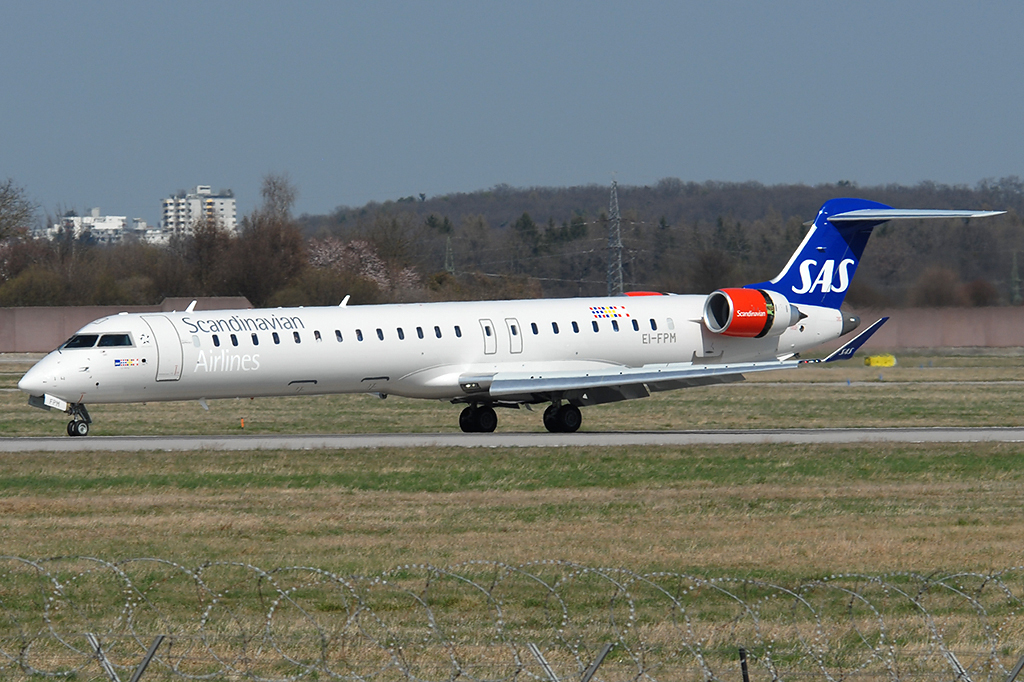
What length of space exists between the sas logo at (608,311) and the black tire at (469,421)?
3535 millimetres

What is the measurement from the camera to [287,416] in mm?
36688

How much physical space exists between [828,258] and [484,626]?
75.4 ft

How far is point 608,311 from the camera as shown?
3070 cm

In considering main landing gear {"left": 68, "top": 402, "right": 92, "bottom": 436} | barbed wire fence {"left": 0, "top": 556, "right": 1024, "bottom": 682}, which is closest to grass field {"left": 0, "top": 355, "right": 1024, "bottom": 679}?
barbed wire fence {"left": 0, "top": 556, "right": 1024, "bottom": 682}

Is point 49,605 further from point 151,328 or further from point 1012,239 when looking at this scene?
point 1012,239

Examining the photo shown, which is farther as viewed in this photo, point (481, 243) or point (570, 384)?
point (481, 243)

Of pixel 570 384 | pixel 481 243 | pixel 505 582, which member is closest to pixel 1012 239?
pixel 570 384

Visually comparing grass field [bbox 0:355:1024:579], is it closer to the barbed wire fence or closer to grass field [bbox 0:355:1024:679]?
grass field [bbox 0:355:1024:679]

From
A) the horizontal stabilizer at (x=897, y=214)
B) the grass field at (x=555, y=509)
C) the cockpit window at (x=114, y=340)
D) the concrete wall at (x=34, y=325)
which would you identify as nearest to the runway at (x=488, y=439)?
the grass field at (x=555, y=509)

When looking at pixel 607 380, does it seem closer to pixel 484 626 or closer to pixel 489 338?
pixel 489 338

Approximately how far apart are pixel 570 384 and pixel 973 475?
29.6ft

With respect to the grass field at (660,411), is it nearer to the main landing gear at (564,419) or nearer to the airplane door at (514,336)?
the main landing gear at (564,419)

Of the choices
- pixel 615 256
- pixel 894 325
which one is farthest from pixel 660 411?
pixel 615 256

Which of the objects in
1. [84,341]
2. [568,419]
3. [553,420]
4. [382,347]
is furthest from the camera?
[553,420]
